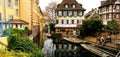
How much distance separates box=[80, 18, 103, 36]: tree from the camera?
174ft

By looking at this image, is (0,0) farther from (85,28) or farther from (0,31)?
(85,28)

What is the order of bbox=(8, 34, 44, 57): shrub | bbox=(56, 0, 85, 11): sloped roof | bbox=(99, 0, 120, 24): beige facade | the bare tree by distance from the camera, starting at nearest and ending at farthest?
bbox=(8, 34, 44, 57): shrub
bbox=(99, 0, 120, 24): beige facade
bbox=(56, 0, 85, 11): sloped roof
the bare tree

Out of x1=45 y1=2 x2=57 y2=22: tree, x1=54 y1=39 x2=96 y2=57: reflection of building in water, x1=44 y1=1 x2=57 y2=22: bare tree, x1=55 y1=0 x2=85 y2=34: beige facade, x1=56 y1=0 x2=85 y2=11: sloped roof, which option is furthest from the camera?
x1=45 y1=2 x2=57 y2=22: tree

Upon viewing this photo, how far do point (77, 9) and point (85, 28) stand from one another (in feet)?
77.0

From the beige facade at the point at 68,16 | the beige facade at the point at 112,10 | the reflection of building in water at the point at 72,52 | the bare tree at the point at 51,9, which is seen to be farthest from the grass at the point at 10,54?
the bare tree at the point at 51,9

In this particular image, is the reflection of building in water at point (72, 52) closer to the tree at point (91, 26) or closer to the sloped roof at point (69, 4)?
the tree at point (91, 26)

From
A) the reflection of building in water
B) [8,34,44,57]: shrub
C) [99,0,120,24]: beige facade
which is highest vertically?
[99,0,120,24]: beige facade

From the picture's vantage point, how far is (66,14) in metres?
79.6

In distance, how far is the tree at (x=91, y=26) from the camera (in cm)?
5316

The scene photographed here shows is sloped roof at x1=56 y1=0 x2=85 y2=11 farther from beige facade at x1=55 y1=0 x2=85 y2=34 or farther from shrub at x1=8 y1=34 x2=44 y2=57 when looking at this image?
shrub at x1=8 y1=34 x2=44 y2=57

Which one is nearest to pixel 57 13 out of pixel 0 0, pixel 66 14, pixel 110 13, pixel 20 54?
pixel 66 14

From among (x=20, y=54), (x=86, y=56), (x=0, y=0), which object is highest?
(x=0, y=0)

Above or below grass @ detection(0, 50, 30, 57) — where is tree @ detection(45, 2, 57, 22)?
above

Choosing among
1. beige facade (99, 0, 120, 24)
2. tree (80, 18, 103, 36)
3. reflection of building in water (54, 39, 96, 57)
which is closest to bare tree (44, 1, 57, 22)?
beige facade (99, 0, 120, 24)
